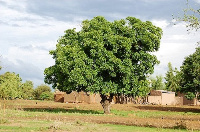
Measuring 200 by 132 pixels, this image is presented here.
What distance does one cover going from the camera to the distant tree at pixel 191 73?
2430 inches

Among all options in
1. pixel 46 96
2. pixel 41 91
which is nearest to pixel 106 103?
pixel 46 96

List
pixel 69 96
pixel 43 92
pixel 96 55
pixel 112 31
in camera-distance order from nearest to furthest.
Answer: pixel 96 55
pixel 112 31
pixel 69 96
pixel 43 92

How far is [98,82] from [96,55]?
9.82 feet

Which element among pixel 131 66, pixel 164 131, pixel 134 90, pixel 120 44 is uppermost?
pixel 120 44

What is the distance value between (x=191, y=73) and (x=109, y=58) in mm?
28379

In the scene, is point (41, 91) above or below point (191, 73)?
below

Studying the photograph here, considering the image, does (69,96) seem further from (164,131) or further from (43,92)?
(164,131)

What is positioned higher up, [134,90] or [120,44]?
[120,44]

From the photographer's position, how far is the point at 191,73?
6250cm

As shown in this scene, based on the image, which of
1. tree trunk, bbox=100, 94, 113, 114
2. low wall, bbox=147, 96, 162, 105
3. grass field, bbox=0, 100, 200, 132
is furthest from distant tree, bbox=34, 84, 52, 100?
grass field, bbox=0, 100, 200, 132

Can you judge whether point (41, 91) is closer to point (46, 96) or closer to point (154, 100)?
point (46, 96)

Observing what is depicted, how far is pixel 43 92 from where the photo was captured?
11462 cm

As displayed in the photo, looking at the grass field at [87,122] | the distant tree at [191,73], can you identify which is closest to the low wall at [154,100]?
the distant tree at [191,73]

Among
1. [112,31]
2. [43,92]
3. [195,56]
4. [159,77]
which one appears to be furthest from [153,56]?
[159,77]
